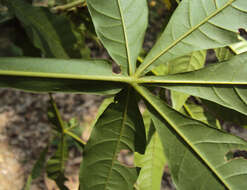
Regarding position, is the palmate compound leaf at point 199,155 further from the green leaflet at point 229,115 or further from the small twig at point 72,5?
the small twig at point 72,5

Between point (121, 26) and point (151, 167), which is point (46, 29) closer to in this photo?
point (121, 26)

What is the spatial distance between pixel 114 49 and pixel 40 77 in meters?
0.21

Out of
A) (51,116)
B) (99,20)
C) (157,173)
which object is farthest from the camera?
(51,116)

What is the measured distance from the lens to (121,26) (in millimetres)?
639

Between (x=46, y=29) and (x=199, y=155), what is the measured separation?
25.3 inches

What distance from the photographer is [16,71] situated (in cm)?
52

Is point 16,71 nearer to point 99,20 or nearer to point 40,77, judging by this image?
point 40,77

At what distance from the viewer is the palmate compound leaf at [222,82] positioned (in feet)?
2.03

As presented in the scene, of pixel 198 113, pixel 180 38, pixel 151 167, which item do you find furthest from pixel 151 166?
pixel 180 38

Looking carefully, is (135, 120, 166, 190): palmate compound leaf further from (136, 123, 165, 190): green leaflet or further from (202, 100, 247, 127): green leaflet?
(202, 100, 247, 127): green leaflet

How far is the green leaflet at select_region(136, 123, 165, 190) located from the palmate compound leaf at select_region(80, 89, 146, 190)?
0.24 m

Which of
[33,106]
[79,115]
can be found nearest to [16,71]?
[79,115]

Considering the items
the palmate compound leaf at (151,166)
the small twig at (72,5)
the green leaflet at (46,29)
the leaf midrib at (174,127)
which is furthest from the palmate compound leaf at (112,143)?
the small twig at (72,5)

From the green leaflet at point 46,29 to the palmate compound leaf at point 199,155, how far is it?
0.39 m
